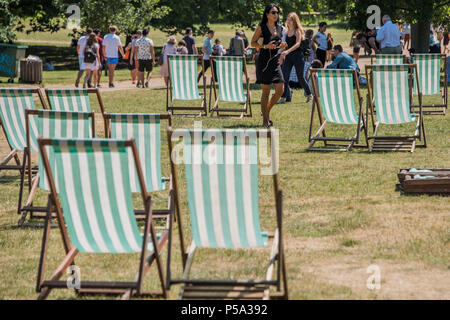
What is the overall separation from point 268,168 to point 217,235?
429cm

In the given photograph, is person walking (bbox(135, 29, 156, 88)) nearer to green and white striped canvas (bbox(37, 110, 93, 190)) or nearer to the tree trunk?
the tree trunk

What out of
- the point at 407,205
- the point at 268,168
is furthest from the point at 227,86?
the point at 407,205

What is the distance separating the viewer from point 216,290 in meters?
4.81

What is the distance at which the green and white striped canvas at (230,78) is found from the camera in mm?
13922

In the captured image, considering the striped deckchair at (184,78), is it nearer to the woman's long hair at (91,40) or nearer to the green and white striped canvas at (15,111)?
the woman's long hair at (91,40)

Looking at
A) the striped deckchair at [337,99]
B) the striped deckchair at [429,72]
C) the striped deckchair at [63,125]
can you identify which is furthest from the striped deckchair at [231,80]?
the striped deckchair at [63,125]

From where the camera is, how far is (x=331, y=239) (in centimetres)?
631

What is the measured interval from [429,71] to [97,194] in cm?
1035

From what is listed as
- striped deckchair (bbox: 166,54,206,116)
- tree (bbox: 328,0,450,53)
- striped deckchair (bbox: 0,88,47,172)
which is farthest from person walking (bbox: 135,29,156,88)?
striped deckchair (bbox: 0,88,47,172)

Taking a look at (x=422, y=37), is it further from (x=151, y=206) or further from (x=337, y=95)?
(x=151, y=206)

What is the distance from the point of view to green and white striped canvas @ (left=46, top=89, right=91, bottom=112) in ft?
26.9

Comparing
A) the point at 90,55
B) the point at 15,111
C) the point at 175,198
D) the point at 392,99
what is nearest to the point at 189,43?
the point at 90,55

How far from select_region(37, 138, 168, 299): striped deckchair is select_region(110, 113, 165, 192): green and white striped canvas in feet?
5.24
